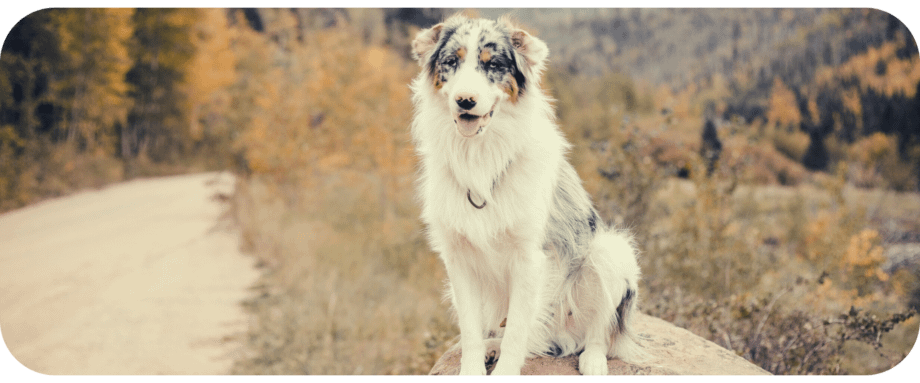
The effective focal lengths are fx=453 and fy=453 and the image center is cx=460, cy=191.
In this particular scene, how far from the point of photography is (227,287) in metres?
6.73

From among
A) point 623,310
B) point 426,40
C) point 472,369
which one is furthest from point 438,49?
Answer: point 623,310

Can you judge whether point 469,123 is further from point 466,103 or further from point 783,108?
point 783,108

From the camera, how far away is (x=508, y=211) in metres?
2.27

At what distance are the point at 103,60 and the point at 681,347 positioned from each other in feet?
24.7

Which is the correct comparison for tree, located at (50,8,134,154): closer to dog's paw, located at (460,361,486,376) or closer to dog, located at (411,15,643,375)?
dog, located at (411,15,643,375)

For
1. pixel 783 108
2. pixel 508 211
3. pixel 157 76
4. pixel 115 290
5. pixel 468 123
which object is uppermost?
pixel 468 123

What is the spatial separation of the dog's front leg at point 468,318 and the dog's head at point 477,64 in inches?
33.2

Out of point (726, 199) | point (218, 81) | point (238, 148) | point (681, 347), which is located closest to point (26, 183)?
point (238, 148)

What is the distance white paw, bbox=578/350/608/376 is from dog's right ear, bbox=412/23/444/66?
1853 mm

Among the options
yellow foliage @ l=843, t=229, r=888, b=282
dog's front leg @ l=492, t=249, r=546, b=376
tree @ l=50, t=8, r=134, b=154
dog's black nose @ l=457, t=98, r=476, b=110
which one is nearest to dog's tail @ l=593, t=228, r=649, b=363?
dog's front leg @ l=492, t=249, r=546, b=376

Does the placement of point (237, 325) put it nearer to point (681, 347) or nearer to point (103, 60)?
point (103, 60)

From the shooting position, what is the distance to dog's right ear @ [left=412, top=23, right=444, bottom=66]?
2.28m

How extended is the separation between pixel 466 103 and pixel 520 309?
3.61 feet

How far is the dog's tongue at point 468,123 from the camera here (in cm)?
200
